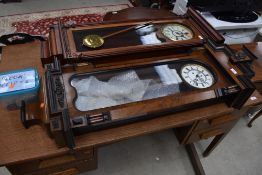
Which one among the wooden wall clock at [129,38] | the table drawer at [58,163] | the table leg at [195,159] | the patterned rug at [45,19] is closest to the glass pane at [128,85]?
the wooden wall clock at [129,38]

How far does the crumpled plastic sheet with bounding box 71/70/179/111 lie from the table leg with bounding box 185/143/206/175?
89 cm

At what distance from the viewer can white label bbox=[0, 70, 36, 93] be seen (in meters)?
0.94

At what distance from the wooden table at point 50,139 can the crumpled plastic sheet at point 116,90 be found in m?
0.12

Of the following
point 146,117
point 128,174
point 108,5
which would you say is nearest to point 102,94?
point 146,117

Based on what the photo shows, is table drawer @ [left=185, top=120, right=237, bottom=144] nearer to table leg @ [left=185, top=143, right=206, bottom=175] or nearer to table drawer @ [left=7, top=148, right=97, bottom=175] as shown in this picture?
table leg @ [left=185, top=143, right=206, bottom=175]

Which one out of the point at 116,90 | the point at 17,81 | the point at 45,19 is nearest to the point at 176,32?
the point at 116,90

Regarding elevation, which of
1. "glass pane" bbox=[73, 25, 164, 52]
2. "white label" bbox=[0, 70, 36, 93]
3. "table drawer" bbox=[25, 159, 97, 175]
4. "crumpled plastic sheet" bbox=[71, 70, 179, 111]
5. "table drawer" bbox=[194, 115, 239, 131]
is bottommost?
"table drawer" bbox=[25, 159, 97, 175]

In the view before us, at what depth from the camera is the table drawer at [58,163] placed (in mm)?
977

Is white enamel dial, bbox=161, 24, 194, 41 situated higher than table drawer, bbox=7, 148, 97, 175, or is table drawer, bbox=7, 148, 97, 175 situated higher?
white enamel dial, bbox=161, 24, 194, 41

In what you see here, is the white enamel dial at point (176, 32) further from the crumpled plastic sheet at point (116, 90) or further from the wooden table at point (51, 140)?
the wooden table at point (51, 140)

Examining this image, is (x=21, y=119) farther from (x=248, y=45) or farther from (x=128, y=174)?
(x=248, y=45)

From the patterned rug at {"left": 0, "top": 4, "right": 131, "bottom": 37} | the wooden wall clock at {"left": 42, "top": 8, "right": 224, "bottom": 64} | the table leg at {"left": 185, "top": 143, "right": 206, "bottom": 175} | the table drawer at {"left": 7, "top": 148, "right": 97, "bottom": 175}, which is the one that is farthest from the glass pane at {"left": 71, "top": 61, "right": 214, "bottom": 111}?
the patterned rug at {"left": 0, "top": 4, "right": 131, "bottom": 37}

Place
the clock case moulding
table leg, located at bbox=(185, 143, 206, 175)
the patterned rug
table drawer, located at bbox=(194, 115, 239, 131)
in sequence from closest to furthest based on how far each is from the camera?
the clock case moulding, table drawer, located at bbox=(194, 115, 239, 131), table leg, located at bbox=(185, 143, 206, 175), the patterned rug

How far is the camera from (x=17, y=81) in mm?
965
